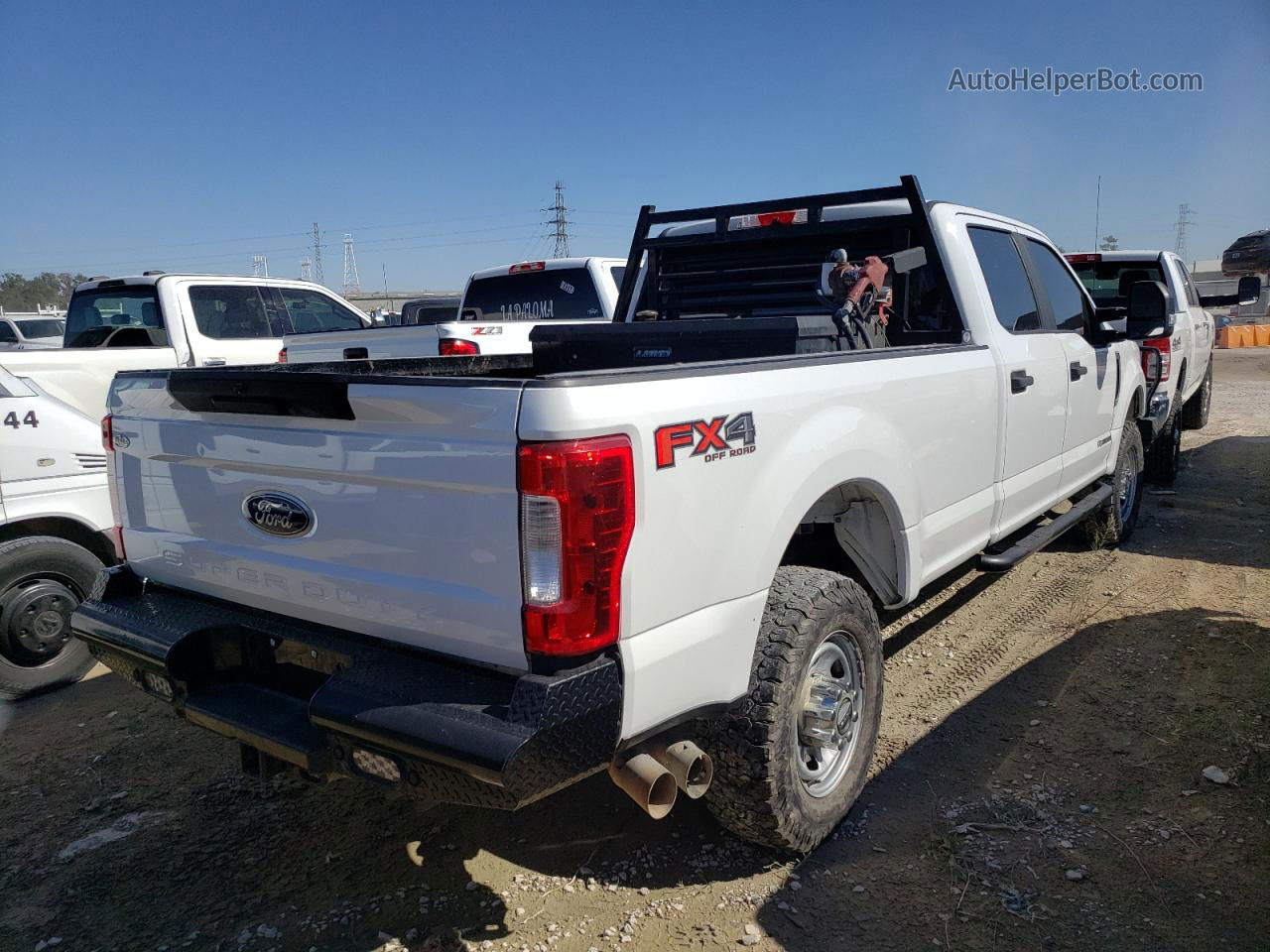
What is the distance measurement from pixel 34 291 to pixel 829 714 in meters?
80.0

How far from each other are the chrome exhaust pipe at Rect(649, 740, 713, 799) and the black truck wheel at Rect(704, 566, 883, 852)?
0.67 feet

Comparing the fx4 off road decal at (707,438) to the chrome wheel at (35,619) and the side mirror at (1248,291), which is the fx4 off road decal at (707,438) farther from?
the side mirror at (1248,291)

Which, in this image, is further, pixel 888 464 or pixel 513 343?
pixel 513 343

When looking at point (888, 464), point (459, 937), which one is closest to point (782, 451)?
point (888, 464)

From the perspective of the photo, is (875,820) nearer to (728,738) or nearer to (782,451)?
(728,738)

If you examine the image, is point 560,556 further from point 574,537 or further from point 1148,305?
point 1148,305

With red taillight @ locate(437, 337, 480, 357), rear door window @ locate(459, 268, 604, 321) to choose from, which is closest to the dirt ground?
red taillight @ locate(437, 337, 480, 357)

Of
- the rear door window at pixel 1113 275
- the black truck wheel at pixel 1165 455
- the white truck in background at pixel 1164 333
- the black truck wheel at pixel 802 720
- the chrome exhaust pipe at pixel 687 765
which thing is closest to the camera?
the chrome exhaust pipe at pixel 687 765

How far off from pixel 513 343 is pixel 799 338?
458cm

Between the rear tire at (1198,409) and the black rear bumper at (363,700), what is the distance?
11.1 m

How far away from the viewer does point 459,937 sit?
259cm

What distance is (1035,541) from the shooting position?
436cm

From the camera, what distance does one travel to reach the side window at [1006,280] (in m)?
4.26

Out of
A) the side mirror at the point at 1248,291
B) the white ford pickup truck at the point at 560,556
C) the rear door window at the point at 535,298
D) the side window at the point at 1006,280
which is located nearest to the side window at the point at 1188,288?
the side mirror at the point at 1248,291
